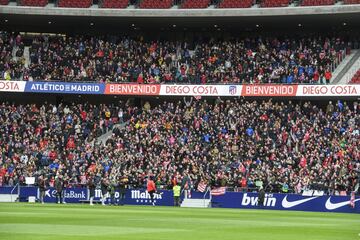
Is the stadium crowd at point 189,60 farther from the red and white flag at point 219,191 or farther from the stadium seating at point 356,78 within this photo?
the red and white flag at point 219,191

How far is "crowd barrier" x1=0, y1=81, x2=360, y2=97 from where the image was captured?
60.6 metres

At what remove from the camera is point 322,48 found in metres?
65.2

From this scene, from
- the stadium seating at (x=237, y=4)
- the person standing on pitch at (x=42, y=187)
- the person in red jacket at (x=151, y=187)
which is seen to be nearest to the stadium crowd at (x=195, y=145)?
the person in red jacket at (x=151, y=187)

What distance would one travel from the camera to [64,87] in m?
65.4

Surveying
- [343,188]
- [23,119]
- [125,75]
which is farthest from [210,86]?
[343,188]

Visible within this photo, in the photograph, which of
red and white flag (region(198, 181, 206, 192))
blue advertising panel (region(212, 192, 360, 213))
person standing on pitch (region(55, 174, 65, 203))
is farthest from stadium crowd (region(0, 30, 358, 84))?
blue advertising panel (region(212, 192, 360, 213))

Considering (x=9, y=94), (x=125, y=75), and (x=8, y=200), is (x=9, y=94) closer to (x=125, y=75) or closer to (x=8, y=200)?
(x=125, y=75)

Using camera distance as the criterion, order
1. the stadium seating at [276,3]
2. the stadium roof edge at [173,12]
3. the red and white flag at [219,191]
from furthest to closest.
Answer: the stadium seating at [276,3], the stadium roof edge at [173,12], the red and white flag at [219,191]

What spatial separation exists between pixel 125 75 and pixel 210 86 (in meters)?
6.80

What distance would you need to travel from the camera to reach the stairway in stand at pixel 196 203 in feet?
163

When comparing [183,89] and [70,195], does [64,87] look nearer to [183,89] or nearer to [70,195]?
[183,89]

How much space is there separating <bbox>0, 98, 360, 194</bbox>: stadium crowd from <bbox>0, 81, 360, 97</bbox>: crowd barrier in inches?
38.2

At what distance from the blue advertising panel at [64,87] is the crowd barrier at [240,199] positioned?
13865 mm

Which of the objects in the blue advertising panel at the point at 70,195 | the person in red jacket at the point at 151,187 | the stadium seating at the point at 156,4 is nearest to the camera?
the person in red jacket at the point at 151,187
